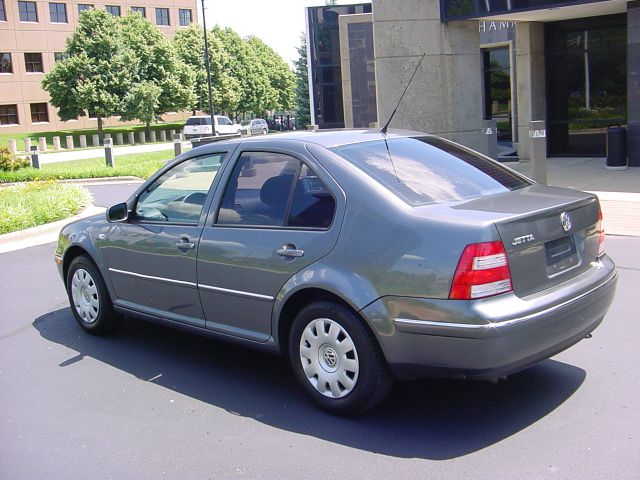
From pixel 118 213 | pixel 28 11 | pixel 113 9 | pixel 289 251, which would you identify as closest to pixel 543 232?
pixel 289 251

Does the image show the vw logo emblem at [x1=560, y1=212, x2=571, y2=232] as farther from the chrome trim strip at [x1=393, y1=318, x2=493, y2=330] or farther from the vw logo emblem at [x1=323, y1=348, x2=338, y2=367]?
the vw logo emblem at [x1=323, y1=348, x2=338, y2=367]

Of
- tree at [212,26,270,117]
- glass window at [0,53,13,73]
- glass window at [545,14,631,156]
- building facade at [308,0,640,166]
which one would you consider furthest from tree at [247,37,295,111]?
glass window at [545,14,631,156]

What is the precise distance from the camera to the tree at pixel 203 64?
64812mm

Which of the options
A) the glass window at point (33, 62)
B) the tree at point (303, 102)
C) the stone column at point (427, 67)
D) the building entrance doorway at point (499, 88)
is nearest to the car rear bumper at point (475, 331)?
the stone column at point (427, 67)

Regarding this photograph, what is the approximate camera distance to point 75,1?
211ft

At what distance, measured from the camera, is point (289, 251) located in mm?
4578

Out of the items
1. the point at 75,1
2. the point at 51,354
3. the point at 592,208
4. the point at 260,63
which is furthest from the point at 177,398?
the point at 260,63

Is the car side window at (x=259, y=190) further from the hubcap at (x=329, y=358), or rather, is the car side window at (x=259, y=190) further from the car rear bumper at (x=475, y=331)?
the car rear bumper at (x=475, y=331)

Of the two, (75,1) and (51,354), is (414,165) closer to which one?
(51,354)

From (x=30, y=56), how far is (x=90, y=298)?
201ft

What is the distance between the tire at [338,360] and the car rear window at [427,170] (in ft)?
2.65

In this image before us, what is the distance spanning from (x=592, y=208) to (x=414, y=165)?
1145 mm

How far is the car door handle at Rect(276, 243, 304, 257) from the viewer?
14.9 ft

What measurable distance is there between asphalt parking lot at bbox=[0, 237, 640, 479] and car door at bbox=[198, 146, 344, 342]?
56 centimetres
